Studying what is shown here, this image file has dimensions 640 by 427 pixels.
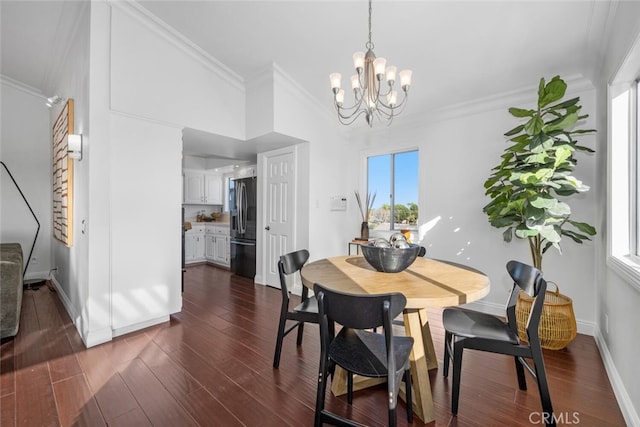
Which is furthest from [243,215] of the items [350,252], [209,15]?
[209,15]

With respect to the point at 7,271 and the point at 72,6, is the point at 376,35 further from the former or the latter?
the point at 7,271

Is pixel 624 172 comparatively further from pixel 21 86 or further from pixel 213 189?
pixel 21 86

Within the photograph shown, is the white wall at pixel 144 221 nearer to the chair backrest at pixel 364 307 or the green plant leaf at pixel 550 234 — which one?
the chair backrest at pixel 364 307

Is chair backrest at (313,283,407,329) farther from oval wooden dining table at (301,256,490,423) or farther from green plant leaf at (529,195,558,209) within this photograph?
green plant leaf at (529,195,558,209)

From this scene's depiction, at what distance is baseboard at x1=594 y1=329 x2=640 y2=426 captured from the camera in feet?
5.11

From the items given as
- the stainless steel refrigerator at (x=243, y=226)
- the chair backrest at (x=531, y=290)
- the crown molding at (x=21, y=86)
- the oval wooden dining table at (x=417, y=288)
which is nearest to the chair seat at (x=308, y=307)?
the oval wooden dining table at (x=417, y=288)

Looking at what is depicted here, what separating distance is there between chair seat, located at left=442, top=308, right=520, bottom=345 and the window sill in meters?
→ 0.69

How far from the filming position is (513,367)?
218cm

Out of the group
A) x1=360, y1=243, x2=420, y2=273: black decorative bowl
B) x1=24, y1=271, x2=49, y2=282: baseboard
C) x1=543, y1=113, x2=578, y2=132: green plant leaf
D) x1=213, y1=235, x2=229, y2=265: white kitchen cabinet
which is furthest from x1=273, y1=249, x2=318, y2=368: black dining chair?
x1=24, y1=271, x2=49, y2=282: baseboard

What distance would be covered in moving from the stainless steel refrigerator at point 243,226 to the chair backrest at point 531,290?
12.5 ft

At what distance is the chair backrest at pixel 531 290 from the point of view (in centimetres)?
152

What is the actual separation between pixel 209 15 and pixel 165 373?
126 inches

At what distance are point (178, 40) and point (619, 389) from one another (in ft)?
15.8
